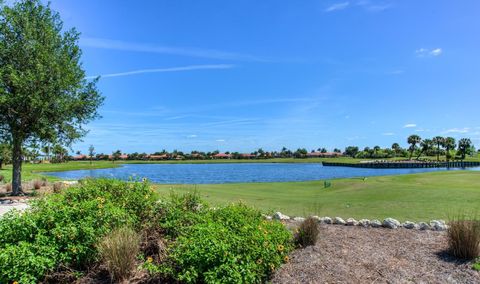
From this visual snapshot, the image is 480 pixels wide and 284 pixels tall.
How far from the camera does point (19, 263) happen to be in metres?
4.95

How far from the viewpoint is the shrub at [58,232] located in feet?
16.4

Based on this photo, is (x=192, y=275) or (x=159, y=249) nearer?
(x=192, y=275)

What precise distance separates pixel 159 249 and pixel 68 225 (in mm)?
1534

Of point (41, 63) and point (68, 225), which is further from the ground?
point (41, 63)

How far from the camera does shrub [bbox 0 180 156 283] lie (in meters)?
5.00

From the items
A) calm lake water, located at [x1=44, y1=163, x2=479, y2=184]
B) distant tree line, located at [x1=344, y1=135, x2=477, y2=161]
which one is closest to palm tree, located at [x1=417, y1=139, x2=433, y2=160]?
distant tree line, located at [x1=344, y1=135, x2=477, y2=161]

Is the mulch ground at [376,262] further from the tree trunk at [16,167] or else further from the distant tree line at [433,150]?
the distant tree line at [433,150]

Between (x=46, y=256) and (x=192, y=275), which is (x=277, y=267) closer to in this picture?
(x=192, y=275)

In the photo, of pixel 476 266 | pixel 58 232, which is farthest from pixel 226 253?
pixel 476 266

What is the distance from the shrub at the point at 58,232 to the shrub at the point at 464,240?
5.70m

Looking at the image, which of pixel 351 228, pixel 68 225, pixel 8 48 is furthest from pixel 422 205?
pixel 8 48

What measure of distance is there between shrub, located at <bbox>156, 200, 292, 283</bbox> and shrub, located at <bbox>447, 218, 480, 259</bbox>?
3.02 metres

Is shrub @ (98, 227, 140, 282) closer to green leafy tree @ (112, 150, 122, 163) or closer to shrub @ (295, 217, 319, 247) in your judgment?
shrub @ (295, 217, 319, 247)

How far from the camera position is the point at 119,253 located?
5289 mm
